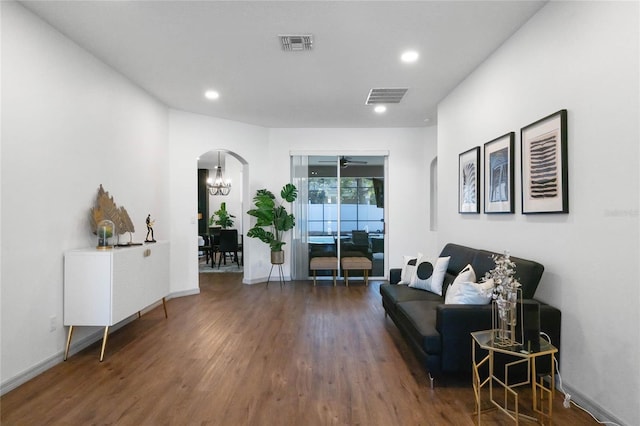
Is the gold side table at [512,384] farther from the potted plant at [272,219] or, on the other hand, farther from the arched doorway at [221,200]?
the arched doorway at [221,200]

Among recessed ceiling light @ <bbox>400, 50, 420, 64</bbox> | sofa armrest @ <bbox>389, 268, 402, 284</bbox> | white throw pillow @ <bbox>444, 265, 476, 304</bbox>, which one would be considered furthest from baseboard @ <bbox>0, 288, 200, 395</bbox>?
recessed ceiling light @ <bbox>400, 50, 420, 64</bbox>

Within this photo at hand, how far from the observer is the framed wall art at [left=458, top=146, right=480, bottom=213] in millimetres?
3664

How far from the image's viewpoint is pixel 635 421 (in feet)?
6.09

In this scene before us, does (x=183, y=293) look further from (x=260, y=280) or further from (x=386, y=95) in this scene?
(x=386, y=95)

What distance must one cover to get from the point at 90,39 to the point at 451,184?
429 centimetres

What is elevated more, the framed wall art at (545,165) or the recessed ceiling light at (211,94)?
the recessed ceiling light at (211,94)

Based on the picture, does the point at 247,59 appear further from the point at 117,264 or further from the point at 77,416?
the point at 77,416

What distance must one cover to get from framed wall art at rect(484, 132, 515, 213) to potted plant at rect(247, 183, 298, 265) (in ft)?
11.6

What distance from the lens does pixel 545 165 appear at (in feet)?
8.48

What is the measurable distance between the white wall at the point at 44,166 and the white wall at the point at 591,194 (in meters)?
4.06

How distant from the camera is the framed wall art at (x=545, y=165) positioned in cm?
238

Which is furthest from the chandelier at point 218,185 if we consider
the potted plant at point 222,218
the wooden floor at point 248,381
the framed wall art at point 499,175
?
the framed wall art at point 499,175

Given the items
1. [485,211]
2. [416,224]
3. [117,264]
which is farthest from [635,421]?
[416,224]

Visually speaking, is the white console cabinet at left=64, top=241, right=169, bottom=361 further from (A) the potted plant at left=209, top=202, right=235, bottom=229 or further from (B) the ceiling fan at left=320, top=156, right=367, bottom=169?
(A) the potted plant at left=209, top=202, right=235, bottom=229
